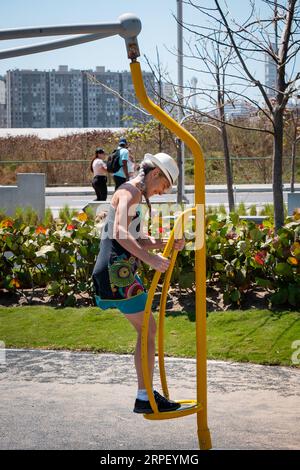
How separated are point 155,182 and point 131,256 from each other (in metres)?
0.49

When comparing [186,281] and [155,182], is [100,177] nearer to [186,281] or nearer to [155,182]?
[186,281]

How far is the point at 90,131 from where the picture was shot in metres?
39.9

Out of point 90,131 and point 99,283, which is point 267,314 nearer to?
point 99,283

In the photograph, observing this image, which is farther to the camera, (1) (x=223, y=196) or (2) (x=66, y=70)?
(2) (x=66, y=70)

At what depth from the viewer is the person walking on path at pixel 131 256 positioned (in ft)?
16.2

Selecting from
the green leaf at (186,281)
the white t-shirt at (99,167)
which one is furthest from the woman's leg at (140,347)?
the white t-shirt at (99,167)

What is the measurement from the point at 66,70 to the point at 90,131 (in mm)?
37207

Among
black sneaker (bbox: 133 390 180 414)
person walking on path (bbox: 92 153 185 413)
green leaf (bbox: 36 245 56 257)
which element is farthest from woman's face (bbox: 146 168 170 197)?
green leaf (bbox: 36 245 56 257)

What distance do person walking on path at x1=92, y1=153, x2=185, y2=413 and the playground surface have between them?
0.34 m

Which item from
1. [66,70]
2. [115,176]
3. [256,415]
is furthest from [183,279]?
[66,70]

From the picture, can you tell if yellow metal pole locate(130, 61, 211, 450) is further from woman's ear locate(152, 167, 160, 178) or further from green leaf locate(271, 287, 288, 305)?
green leaf locate(271, 287, 288, 305)

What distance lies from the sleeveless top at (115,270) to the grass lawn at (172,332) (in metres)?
2.25

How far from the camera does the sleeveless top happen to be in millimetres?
5047
